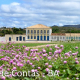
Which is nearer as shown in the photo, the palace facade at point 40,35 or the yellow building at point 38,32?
the palace facade at point 40,35

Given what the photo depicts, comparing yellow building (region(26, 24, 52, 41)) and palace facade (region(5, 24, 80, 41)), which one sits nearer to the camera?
palace facade (region(5, 24, 80, 41))

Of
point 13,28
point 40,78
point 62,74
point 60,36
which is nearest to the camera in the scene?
point 40,78

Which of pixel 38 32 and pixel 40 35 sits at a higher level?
pixel 38 32

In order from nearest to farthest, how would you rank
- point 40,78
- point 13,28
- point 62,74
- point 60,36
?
1. point 40,78
2. point 62,74
3. point 60,36
4. point 13,28

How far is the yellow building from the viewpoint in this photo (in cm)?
4528

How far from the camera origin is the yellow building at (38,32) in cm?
4528

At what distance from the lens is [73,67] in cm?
396

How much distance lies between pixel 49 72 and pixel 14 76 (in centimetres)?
74

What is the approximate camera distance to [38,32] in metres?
45.6

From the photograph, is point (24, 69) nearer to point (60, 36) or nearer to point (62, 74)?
point (62, 74)

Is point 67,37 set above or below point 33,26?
below

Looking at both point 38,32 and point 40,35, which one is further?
point 40,35

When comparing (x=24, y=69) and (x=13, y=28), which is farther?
(x=13, y=28)

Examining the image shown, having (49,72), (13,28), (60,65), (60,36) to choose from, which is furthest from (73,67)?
(13,28)
